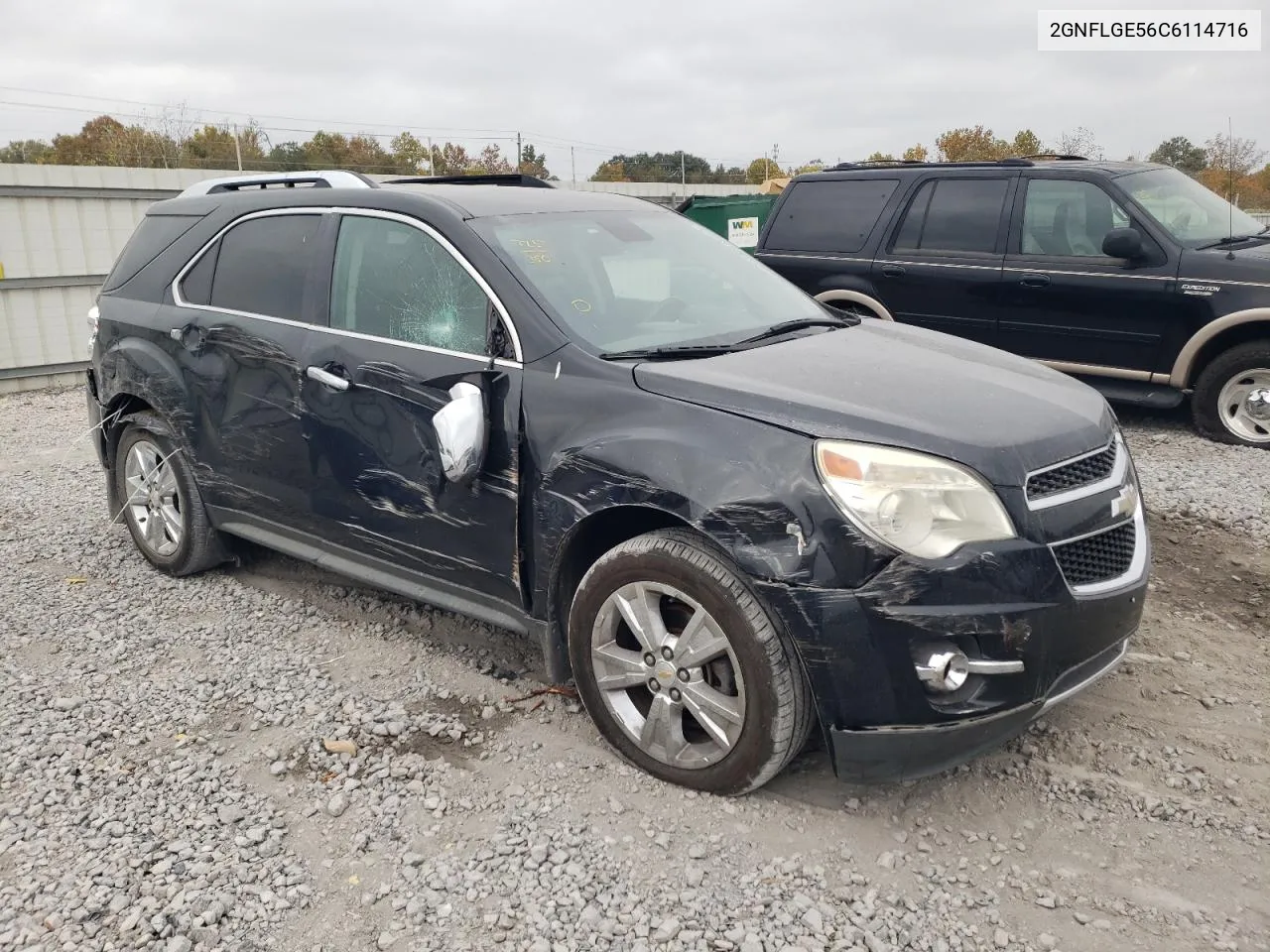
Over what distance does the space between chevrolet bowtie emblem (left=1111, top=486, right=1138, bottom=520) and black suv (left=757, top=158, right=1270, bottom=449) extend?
173 inches

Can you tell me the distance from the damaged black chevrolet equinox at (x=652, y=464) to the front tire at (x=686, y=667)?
0.03 feet

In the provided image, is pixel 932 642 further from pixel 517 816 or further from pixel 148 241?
pixel 148 241

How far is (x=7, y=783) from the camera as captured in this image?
10.7 feet

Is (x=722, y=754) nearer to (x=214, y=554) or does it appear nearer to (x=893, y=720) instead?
(x=893, y=720)

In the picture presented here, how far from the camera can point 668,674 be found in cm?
306

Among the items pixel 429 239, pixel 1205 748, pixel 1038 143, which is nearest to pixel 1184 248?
pixel 1205 748

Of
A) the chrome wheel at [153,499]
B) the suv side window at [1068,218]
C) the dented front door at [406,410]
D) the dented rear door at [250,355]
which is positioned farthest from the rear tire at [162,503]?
the suv side window at [1068,218]

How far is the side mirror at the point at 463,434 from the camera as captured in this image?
3350 millimetres

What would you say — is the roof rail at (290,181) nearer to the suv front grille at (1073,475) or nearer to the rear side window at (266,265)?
the rear side window at (266,265)

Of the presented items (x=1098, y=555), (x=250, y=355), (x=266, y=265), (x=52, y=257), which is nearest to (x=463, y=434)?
(x=250, y=355)

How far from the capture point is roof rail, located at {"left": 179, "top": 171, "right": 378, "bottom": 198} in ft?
14.4

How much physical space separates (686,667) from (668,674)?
0.07m

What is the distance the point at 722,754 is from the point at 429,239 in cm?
209

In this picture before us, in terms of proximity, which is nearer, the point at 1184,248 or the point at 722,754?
the point at 722,754
